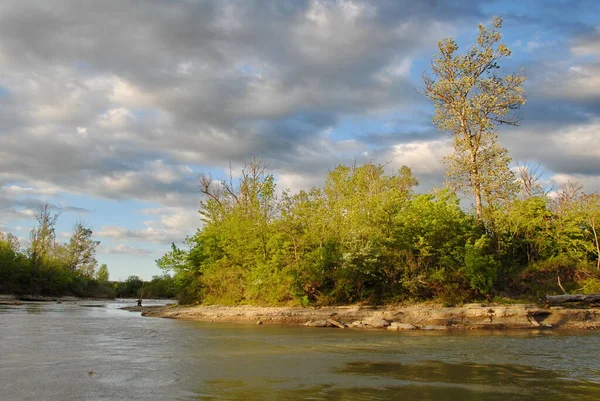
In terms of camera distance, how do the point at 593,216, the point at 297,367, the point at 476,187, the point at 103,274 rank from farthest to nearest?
1. the point at 103,274
2. the point at 476,187
3. the point at 593,216
4. the point at 297,367

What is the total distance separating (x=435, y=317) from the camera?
31.2m

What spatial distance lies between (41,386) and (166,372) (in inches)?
137

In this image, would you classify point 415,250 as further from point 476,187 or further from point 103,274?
point 103,274

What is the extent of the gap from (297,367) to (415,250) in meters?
22.9

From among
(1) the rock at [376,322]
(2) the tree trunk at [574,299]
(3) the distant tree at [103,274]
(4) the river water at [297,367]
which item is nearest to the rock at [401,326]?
(1) the rock at [376,322]

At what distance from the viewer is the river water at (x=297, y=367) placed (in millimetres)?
11656

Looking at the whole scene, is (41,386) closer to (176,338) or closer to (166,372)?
(166,372)

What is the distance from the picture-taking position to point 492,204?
3931cm

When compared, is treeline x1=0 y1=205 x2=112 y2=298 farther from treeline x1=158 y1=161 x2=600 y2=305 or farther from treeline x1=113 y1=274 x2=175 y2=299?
treeline x1=158 y1=161 x2=600 y2=305

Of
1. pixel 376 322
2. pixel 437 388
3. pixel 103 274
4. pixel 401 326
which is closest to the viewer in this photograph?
pixel 437 388

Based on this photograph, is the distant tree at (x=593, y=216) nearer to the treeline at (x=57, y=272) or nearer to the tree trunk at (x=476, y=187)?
the tree trunk at (x=476, y=187)

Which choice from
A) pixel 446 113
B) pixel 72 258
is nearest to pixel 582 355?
pixel 446 113

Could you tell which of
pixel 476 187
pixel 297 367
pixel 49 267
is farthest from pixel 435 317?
pixel 49 267

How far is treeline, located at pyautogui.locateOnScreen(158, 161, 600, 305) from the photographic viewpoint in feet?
115
